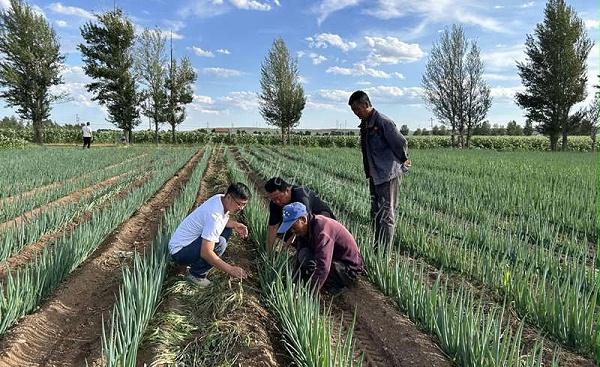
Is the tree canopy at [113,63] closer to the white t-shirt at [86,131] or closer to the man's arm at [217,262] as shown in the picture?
the white t-shirt at [86,131]

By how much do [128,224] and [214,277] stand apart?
7.70ft

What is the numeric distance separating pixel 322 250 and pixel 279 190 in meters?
0.63

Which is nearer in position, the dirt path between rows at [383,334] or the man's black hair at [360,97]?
the dirt path between rows at [383,334]

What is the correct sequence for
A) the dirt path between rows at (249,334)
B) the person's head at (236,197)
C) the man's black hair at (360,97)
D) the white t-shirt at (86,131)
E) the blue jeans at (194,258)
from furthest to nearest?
the white t-shirt at (86,131) → the man's black hair at (360,97) → the blue jeans at (194,258) → the person's head at (236,197) → the dirt path between rows at (249,334)

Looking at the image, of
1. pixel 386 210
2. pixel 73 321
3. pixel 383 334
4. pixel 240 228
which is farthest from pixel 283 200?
pixel 73 321

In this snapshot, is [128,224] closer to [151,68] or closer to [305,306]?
[305,306]

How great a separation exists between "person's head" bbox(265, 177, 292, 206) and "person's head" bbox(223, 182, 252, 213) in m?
0.21

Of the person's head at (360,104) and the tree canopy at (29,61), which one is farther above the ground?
the tree canopy at (29,61)

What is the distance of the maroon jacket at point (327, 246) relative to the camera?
2.88 meters

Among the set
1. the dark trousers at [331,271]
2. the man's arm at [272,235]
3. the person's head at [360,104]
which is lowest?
the dark trousers at [331,271]

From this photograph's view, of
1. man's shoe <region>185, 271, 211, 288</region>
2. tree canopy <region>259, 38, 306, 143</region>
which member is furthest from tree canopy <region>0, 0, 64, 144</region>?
man's shoe <region>185, 271, 211, 288</region>

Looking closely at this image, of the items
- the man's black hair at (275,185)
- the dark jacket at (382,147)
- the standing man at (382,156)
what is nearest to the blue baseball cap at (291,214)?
the man's black hair at (275,185)

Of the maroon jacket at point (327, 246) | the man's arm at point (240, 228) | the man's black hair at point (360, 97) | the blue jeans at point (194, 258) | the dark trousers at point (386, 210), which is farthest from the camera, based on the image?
the dark trousers at point (386, 210)

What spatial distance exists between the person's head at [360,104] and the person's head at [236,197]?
1379mm
